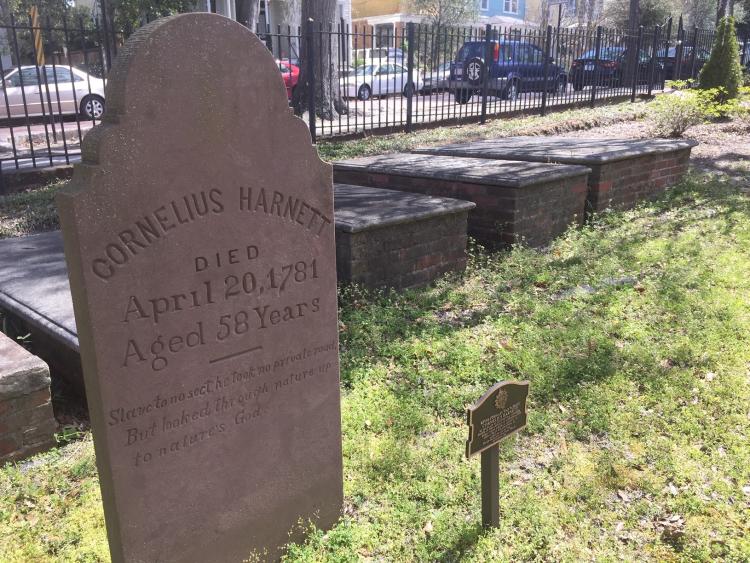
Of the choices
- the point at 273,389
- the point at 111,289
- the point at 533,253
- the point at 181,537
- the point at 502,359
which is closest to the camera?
the point at 111,289

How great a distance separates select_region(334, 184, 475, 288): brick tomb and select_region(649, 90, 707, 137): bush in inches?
291

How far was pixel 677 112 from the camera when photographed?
1128 centimetres

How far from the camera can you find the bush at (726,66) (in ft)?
45.6

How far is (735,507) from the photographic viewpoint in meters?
2.83

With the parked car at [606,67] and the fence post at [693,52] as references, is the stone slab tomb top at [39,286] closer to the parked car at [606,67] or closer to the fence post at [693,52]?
the parked car at [606,67]

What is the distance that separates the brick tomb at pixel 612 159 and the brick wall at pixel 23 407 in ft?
18.3

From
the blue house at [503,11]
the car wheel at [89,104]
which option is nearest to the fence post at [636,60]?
the car wheel at [89,104]

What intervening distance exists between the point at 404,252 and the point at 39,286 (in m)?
2.59

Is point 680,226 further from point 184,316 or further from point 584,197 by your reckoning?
point 184,316

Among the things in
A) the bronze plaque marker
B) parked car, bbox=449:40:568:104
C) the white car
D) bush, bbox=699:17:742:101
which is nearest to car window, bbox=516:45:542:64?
parked car, bbox=449:40:568:104

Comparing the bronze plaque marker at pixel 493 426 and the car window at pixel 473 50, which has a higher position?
the car window at pixel 473 50

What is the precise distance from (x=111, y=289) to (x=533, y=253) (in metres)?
4.54

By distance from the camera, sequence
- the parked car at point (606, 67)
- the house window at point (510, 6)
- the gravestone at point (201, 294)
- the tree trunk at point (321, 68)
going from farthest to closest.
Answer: the house window at point (510, 6) → the parked car at point (606, 67) → the tree trunk at point (321, 68) → the gravestone at point (201, 294)

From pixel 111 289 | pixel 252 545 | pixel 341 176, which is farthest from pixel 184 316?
pixel 341 176
